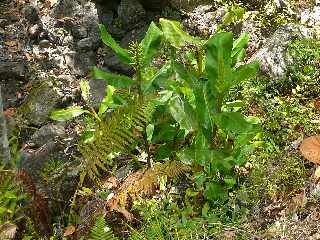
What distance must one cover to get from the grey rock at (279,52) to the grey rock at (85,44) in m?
2.48

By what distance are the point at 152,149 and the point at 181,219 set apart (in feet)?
3.13

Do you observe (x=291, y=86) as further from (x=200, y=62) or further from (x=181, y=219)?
(x=181, y=219)

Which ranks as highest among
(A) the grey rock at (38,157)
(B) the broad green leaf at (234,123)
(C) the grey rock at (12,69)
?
(B) the broad green leaf at (234,123)

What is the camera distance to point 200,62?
3682 mm

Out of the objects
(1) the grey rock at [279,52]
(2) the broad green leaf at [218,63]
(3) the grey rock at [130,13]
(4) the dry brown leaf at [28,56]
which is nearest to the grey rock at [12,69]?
(4) the dry brown leaf at [28,56]

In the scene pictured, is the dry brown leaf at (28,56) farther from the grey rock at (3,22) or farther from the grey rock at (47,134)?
the grey rock at (47,134)

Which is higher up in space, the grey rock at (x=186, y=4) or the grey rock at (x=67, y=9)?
the grey rock at (x=186, y=4)

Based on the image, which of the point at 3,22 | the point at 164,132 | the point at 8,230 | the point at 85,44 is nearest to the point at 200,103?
the point at 164,132

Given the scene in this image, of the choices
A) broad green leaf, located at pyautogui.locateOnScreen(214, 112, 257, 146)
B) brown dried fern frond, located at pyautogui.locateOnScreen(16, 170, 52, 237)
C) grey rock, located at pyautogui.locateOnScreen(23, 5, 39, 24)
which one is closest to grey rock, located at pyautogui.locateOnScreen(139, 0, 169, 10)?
grey rock, located at pyautogui.locateOnScreen(23, 5, 39, 24)

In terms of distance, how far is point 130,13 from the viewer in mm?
6176

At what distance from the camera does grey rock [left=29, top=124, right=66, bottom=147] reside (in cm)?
513

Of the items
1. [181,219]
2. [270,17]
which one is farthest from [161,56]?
[181,219]

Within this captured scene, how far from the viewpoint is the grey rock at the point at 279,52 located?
14.5 ft

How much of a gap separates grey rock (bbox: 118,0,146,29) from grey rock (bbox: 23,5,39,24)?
1348mm
